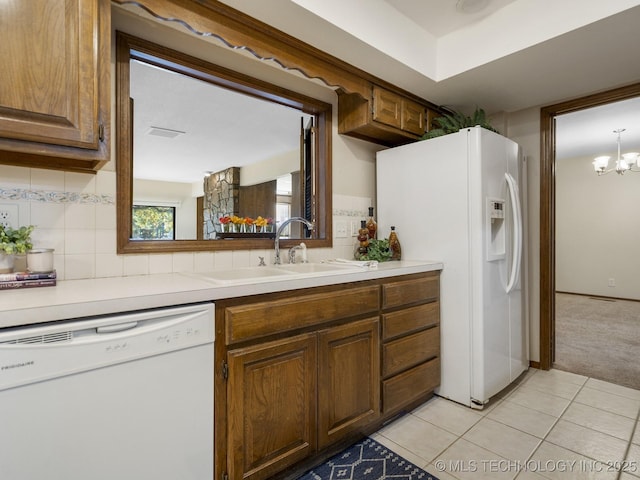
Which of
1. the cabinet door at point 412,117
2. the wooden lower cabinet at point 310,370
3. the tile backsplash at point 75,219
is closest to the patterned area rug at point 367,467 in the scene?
the wooden lower cabinet at point 310,370

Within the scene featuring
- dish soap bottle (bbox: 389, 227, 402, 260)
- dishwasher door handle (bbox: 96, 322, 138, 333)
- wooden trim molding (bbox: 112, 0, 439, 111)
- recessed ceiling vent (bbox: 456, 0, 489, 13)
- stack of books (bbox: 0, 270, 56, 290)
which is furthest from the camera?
dish soap bottle (bbox: 389, 227, 402, 260)

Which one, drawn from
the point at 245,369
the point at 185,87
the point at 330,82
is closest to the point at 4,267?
the point at 245,369

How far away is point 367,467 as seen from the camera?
63.0 inches

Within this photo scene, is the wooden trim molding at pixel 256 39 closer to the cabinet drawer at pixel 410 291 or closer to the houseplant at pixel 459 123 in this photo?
the houseplant at pixel 459 123

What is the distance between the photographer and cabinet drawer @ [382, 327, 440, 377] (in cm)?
189

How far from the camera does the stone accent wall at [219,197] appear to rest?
2043 mm

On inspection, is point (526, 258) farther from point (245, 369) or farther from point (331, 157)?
point (245, 369)

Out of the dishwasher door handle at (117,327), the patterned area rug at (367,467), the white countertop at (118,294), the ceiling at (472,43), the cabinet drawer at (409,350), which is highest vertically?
the ceiling at (472,43)

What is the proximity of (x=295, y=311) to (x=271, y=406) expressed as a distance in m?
0.39

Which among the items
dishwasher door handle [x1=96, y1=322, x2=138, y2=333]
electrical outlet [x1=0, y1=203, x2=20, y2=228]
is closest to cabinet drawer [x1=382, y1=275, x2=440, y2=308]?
dishwasher door handle [x1=96, y1=322, x2=138, y2=333]

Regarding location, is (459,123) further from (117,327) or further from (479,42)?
(117,327)

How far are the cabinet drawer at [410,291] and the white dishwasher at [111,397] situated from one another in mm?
1013

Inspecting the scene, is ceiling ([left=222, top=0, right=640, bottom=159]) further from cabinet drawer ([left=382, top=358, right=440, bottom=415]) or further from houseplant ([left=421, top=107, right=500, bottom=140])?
cabinet drawer ([left=382, top=358, right=440, bottom=415])

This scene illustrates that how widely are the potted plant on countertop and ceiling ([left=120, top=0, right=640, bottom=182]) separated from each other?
2.97 feet
